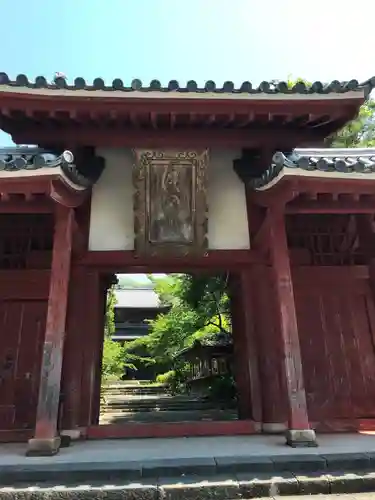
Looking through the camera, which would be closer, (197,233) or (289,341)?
(289,341)

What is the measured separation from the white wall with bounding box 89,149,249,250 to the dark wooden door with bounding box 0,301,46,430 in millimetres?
1558

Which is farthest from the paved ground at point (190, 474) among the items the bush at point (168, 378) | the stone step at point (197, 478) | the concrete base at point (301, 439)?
the bush at point (168, 378)

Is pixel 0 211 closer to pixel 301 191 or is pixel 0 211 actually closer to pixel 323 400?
pixel 301 191

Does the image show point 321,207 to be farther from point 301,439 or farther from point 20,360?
point 20,360

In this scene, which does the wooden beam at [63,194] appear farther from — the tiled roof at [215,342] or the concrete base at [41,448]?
the tiled roof at [215,342]

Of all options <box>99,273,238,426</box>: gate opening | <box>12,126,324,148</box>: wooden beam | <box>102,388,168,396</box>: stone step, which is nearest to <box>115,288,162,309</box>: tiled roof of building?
<box>99,273,238,426</box>: gate opening

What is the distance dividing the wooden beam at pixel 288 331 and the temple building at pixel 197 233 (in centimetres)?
3

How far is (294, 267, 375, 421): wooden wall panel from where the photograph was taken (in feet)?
21.5

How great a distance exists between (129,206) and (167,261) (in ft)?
3.79

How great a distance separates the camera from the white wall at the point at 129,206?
6805 millimetres

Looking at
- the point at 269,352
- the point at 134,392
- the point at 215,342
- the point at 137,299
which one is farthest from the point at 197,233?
the point at 137,299

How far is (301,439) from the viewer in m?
4.93

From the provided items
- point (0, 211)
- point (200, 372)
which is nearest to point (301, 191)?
point (0, 211)

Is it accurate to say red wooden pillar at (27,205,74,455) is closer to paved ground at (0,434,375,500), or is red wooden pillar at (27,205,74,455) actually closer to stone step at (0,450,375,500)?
paved ground at (0,434,375,500)
